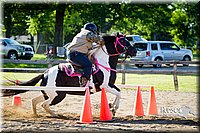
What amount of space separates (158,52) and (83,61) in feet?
76.6

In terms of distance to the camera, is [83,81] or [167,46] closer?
[83,81]

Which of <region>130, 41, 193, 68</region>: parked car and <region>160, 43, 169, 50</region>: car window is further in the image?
<region>160, 43, 169, 50</region>: car window

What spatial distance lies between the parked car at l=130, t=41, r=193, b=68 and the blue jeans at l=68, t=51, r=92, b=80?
21198 millimetres

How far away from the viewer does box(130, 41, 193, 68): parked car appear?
3156 centimetres

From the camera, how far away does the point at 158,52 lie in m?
32.5

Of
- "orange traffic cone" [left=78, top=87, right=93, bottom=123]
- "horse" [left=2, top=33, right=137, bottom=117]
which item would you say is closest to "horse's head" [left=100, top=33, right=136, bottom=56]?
"horse" [left=2, top=33, right=137, bottom=117]

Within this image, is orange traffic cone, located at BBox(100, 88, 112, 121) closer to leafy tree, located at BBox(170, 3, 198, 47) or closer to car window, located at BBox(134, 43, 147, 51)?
car window, located at BBox(134, 43, 147, 51)

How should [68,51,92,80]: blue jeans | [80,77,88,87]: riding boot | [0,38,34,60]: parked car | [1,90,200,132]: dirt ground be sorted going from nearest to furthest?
1. [1,90,200,132]: dirt ground
2. [68,51,92,80]: blue jeans
3. [80,77,88,87]: riding boot
4. [0,38,34,60]: parked car

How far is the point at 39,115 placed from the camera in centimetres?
1011

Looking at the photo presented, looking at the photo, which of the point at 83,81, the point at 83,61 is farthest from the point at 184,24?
the point at 83,61


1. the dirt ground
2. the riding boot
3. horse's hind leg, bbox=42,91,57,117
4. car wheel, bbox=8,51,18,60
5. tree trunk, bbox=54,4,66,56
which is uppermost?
tree trunk, bbox=54,4,66,56

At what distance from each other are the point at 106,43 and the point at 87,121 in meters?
2.55

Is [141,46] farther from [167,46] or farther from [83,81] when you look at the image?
[83,81]

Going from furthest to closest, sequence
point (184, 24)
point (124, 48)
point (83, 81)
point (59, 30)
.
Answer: point (184, 24)
point (59, 30)
point (124, 48)
point (83, 81)
